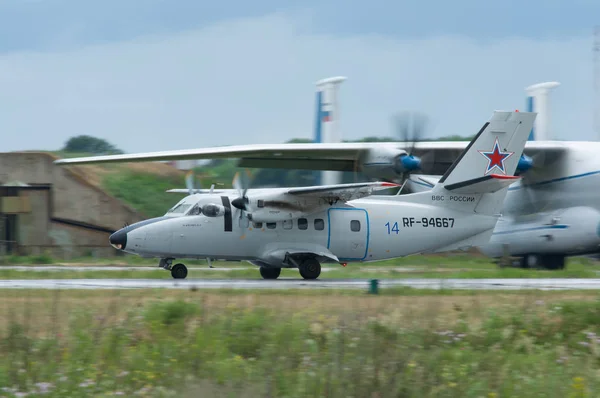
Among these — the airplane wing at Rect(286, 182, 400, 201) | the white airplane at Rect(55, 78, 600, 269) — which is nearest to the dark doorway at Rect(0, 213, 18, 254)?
the white airplane at Rect(55, 78, 600, 269)

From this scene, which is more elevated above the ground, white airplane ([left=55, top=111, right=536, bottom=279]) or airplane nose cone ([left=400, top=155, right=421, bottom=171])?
airplane nose cone ([left=400, top=155, right=421, bottom=171])

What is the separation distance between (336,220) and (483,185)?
382 centimetres

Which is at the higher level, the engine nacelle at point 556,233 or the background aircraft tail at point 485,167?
the background aircraft tail at point 485,167

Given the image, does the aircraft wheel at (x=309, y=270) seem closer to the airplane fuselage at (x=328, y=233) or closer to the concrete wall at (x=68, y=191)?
the airplane fuselage at (x=328, y=233)

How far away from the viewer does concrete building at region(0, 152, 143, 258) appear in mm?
36250

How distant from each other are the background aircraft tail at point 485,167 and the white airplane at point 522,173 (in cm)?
320

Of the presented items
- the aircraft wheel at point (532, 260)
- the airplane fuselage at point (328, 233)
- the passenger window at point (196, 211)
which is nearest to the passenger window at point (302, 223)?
the airplane fuselage at point (328, 233)

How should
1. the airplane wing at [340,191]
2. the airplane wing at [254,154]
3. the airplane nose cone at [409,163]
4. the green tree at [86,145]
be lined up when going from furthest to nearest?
the green tree at [86,145] → the airplane nose cone at [409,163] → the airplane wing at [254,154] → the airplane wing at [340,191]

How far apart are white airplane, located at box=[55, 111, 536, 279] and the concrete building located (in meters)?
17.0

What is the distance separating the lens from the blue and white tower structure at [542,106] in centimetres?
3703

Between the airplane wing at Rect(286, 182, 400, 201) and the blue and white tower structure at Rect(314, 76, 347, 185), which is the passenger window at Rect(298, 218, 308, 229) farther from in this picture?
the blue and white tower structure at Rect(314, 76, 347, 185)

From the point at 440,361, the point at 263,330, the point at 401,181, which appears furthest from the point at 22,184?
the point at 440,361

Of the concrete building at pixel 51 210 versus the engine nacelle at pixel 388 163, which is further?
the concrete building at pixel 51 210

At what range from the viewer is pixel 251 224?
2023cm
